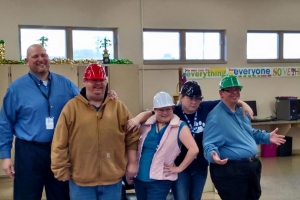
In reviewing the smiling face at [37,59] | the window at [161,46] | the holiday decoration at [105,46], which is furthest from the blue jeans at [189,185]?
the window at [161,46]

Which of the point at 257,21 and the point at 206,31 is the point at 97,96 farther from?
the point at 257,21

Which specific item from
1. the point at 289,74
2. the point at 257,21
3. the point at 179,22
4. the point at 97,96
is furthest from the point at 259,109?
the point at 97,96

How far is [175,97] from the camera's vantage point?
6.32 metres

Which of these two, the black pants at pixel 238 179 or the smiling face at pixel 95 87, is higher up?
the smiling face at pixel 95 87

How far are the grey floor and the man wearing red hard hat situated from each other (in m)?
2.31

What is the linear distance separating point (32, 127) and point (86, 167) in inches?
20.9

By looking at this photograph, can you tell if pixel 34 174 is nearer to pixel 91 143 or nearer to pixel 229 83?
pixel 91 143

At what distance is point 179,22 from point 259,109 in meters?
2.39

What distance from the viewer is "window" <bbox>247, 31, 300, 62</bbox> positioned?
7.51m

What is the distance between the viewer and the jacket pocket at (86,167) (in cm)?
239

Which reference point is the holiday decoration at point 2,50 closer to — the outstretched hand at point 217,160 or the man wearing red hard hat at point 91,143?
the man wearing red hard hat at point 91,143

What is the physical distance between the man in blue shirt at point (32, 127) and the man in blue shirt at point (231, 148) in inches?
44.0

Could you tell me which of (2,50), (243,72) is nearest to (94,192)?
(2,50)

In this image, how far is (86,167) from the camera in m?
2.39
